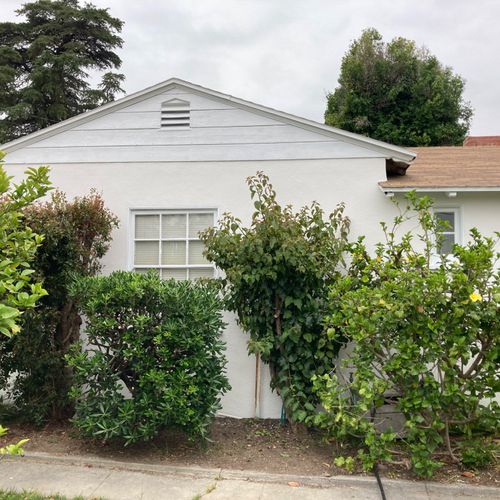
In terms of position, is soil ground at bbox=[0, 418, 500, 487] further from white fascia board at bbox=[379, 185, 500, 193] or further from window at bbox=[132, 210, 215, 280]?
white fascia board at bbox=[379, 185, 500, 193]

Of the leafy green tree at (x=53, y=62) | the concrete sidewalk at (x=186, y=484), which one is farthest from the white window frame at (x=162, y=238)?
the leafy green tree at (x=53, y=62)

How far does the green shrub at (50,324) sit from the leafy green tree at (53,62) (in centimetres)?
2062

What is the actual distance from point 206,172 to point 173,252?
1.16 metres

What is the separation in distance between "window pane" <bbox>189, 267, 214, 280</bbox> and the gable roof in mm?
2199

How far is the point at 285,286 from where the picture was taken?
19.1 feet

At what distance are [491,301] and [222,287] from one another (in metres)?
2.92

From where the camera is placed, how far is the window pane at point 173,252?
672cm

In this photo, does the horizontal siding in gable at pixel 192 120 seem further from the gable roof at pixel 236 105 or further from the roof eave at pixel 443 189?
the roof eave at pixel 443 189

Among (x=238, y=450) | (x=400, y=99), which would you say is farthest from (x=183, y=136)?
(x=400, y=99)

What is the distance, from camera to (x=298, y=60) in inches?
727

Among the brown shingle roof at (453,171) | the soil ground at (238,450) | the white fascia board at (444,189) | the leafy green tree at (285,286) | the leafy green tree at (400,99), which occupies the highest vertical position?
the leafy green tree at (400,99)

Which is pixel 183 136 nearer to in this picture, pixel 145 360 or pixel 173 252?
pixel 173 252

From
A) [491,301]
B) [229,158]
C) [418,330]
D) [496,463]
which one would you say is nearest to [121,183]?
[229,158]

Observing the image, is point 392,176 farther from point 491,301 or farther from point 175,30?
point 175,30
